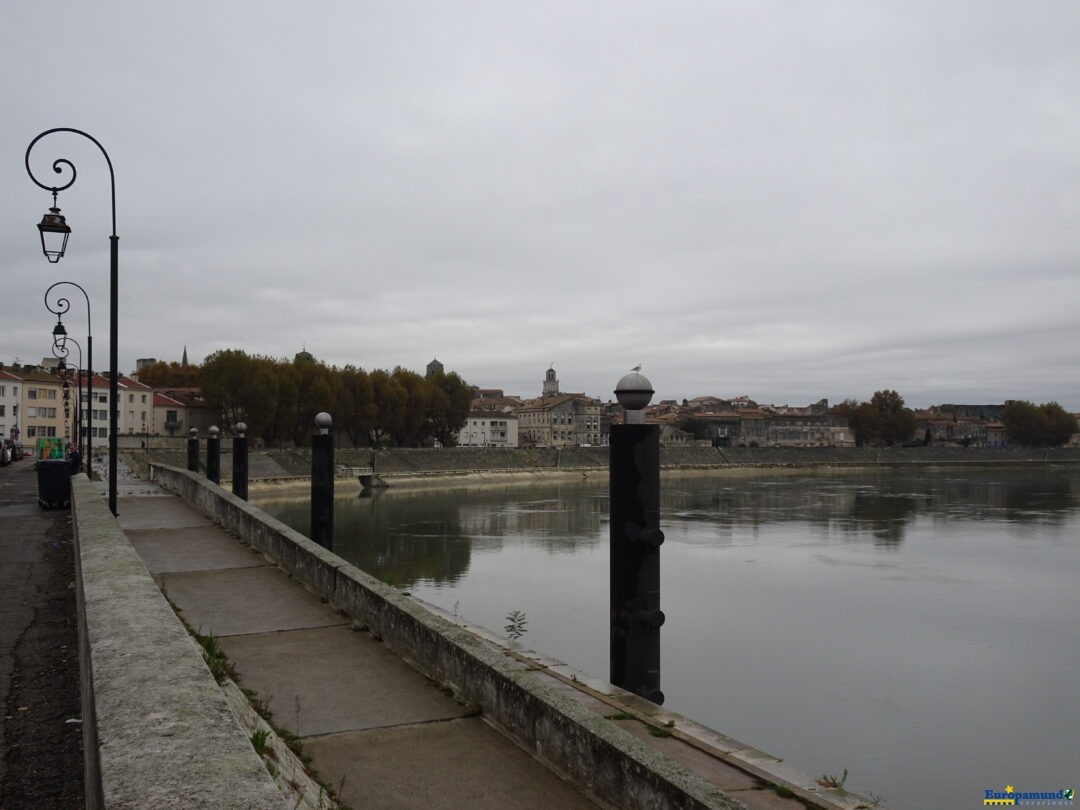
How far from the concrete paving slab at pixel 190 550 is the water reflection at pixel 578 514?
799 centimetres

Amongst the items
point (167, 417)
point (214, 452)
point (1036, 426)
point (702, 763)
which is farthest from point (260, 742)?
point (1036, 426)

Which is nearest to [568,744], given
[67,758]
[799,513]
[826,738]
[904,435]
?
[67,758]

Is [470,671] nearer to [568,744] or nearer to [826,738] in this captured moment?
[568,744]

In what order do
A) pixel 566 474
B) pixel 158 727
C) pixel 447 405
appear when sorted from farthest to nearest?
1. pixel 447 405
2. pixel 566 474
3. pixel 158 727

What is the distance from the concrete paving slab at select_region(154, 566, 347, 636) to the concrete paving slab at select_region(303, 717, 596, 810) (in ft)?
10.4

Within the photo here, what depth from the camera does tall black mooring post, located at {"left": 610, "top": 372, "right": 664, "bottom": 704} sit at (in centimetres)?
682

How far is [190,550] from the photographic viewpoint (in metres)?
13.0

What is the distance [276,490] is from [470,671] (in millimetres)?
58554

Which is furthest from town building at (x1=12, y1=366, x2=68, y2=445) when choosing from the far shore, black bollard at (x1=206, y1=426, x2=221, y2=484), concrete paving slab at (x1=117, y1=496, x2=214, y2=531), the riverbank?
concrete paving slab at (x1=117, y1=496, x2=214, y2=531)

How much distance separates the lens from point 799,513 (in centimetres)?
4569

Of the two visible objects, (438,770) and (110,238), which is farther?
(110,238)

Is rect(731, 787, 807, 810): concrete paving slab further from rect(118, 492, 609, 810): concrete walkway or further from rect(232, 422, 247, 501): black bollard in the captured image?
rect(232, 422, 247, 501): black bollard

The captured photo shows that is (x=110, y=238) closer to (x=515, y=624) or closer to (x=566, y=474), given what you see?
(x=515, y=624)

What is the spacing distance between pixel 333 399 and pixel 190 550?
6656 cm
